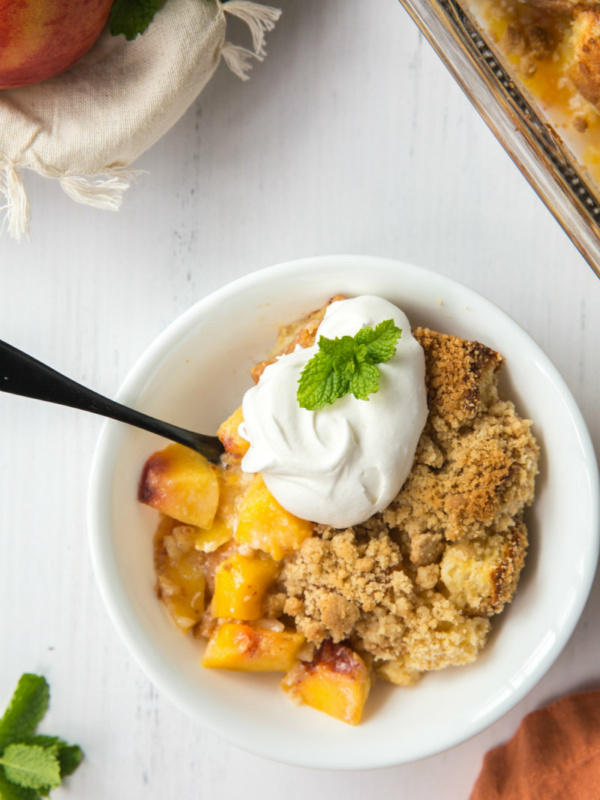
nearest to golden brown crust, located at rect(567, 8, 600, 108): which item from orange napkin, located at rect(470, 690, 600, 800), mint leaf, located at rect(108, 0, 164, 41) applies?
mint leaf, located at rect(108, 0, 164, 41)

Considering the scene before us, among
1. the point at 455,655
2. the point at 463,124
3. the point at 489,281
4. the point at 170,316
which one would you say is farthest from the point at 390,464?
the point at 463,124

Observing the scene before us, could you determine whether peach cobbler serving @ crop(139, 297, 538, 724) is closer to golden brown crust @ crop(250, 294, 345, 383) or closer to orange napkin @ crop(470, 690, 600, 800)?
golden brown crust @ crop(250, 294, 345, 383)

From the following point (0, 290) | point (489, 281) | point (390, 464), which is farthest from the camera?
point (0, 290)

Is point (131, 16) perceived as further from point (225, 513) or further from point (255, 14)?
point (225, 513)

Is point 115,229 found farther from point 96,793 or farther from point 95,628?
point 96,793

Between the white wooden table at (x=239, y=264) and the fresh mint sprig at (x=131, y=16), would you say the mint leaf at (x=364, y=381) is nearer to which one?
the white wooden table at (x=239, y=264)

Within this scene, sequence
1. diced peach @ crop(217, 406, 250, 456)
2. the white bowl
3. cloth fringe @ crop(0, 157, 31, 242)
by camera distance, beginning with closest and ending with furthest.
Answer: the white bowl < diced peach @ crop(217, 406, 250, 456) < cloth fringe @ crop(0, 157, 31, 242)
